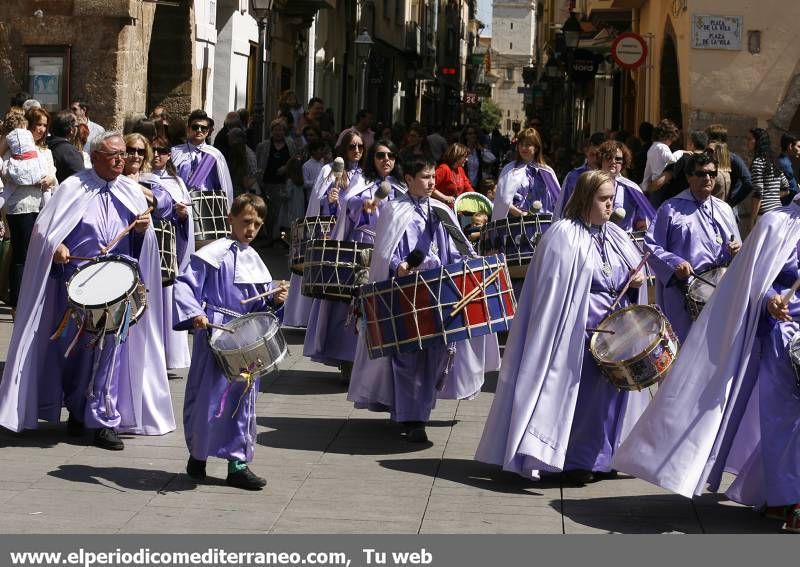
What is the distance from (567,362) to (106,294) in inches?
93.5

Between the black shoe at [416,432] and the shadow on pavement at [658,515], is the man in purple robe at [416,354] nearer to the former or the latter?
the black shoe at [416,432]

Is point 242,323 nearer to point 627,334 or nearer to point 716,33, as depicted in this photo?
point 627,334

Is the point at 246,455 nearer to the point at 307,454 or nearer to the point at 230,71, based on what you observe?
the point at 307,454

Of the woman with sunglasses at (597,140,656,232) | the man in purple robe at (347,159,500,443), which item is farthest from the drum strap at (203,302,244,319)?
the woman with sunglasses at (597,140,656,232)

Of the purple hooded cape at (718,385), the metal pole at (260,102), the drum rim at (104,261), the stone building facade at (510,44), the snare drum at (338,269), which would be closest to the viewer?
the purple hooded cape at (718,385)

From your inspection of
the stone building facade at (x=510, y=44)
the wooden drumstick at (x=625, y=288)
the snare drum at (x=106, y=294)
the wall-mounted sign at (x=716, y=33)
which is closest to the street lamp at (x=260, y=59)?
the wall-mounted sign at (x=716, y=33)

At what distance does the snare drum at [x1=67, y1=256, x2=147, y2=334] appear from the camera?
8.24m

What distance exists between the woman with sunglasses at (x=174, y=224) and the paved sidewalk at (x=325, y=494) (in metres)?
1.65

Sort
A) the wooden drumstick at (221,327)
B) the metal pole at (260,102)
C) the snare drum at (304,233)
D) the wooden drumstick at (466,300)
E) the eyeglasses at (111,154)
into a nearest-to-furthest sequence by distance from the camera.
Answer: the wooden drumstick at (221,327)
the wooden drumstick at (466,300)
the eyeglasses at (111,154)
the snare drum at (304,233)
the metal pole at (260,102)

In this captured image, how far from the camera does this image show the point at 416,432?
9219 millimetres

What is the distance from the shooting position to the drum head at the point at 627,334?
7625 mm

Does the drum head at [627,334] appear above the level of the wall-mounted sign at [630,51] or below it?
below

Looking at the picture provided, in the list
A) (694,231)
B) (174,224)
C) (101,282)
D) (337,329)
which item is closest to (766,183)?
(694,231)

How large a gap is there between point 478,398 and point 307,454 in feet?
7.63
